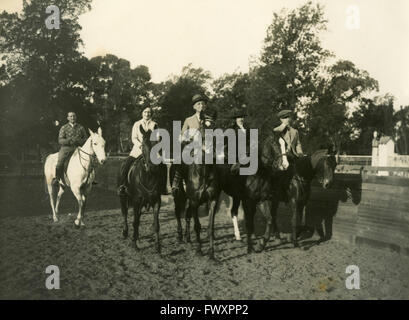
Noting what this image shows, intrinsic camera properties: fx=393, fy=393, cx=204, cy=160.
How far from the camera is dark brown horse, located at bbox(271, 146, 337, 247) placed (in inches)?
358

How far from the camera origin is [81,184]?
1047cm

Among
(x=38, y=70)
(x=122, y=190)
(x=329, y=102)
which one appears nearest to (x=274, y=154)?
(x=122, y=190)

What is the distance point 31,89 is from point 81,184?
4.40 meters

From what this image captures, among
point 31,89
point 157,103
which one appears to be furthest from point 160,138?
point 157,103

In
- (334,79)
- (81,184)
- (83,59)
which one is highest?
(334,79)

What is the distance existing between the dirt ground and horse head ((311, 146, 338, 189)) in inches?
61.6

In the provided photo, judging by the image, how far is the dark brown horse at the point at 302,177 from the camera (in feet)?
29.8

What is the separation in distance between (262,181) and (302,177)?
1212 millimetres

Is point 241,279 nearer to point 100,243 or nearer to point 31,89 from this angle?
point 100,243

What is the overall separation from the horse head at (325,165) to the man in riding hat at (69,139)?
611cm

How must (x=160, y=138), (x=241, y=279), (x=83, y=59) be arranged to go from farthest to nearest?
(x=83, y=59) → (x=160, y=138) → (x=241, y=279)

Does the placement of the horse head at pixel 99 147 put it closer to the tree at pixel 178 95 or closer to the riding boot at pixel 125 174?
the riding boot at pixel 125 174

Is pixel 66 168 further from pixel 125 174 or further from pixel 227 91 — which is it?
pixel 227 91

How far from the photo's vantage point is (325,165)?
356 inches
